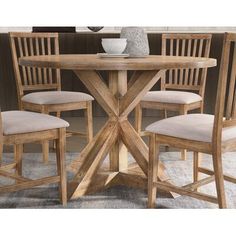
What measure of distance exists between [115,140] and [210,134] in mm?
770

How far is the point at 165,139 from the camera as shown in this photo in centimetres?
233

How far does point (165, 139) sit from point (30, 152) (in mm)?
1713

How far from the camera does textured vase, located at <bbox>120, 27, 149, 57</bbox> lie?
8.93 ft

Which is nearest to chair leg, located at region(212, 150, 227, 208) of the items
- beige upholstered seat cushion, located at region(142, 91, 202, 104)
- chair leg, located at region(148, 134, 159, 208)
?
chair leg, located at region(148, 134, 159, 208)

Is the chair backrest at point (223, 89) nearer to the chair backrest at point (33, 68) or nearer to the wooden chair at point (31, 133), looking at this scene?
the wooden chair at point (31, 133)

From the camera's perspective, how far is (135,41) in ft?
8.96

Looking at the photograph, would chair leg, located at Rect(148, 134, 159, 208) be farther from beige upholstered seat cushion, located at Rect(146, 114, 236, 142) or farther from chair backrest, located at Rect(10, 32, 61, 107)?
chair backrest, located at Rect(10, 32, 61, 107)

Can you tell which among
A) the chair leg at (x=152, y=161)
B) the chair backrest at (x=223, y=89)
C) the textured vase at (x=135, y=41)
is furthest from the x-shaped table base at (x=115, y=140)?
the chair backrest at (x=223, y=89)

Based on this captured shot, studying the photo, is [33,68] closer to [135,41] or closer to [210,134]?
[135,41]

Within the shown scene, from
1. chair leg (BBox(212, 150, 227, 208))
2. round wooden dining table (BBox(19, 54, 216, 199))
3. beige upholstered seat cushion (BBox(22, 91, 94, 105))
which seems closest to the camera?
chair leg (BBox(212, 150, 227, 208))

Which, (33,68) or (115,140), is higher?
(33,68)

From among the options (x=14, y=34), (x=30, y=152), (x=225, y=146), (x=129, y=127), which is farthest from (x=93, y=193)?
(x=14, y=34)

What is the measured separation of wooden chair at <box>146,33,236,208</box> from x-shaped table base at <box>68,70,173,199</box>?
0.33 m

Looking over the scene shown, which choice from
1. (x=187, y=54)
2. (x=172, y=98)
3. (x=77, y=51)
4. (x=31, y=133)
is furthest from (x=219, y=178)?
(x=77, y=51)
